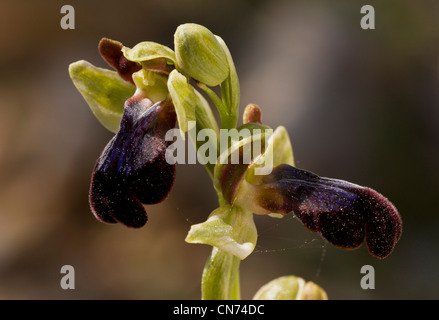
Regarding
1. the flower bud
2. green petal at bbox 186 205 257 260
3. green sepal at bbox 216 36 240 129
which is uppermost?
the flower bud

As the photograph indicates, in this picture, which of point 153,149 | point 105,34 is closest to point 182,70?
point 153,149

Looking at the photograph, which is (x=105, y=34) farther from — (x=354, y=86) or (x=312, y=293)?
(x=312, y=293)

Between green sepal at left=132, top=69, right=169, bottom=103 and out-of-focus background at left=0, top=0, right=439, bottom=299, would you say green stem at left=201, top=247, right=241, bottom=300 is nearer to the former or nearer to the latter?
green sepal at left=132, top=69, right=169, bottom=103

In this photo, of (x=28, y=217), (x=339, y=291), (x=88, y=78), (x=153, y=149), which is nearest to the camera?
(x=153, y=149)

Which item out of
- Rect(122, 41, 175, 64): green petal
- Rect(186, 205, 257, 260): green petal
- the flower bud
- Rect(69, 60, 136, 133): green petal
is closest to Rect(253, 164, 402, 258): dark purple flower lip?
Rect(186, 205, 257, 260): green petal

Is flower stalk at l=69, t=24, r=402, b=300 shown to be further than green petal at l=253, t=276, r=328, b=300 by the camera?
No

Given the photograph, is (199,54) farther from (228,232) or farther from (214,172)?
(228,232)
